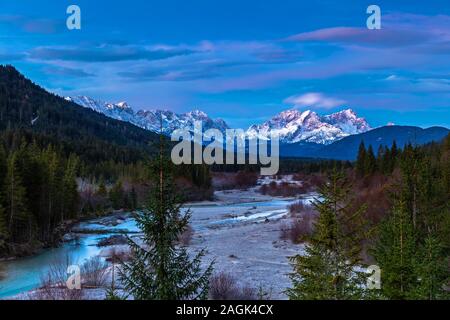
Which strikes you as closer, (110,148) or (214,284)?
(214,284)

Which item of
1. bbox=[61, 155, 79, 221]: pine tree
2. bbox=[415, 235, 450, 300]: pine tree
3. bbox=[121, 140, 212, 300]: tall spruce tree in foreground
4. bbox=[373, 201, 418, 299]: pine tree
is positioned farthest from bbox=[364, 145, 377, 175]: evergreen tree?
bbox=[121, 140, 212, 300]: tall spruce tree in foreground

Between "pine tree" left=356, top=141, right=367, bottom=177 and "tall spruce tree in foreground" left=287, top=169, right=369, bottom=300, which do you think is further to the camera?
"pine tree" left=356, top=141, right=367, bottom=177

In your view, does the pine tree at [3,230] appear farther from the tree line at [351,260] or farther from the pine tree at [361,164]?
the pine tree at [361,164]

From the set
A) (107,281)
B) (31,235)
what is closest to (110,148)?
(31,235)

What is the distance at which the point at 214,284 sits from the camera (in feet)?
80.8

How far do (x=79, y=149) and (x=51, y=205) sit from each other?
110 meters

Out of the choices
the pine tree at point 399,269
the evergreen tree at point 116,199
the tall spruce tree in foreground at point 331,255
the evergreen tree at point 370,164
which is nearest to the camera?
the tall spruce tree in foreground at point 331,255

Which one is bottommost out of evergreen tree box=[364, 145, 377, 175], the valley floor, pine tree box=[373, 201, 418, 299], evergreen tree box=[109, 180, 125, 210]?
the valley floor

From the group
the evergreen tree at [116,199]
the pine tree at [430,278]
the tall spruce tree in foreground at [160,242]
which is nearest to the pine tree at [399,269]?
the pine tree at [430,278]

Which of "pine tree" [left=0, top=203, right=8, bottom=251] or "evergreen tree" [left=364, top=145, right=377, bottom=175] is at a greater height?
"evergreen tree" [left=364, top=145, right=377, bottom=175]

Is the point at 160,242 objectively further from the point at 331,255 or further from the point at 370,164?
the point at 370,164

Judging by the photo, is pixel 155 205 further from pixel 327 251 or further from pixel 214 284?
pixel 214 284

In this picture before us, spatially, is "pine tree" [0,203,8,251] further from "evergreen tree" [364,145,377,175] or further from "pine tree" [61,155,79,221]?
"evergreen tree" [364,145,377,175]
